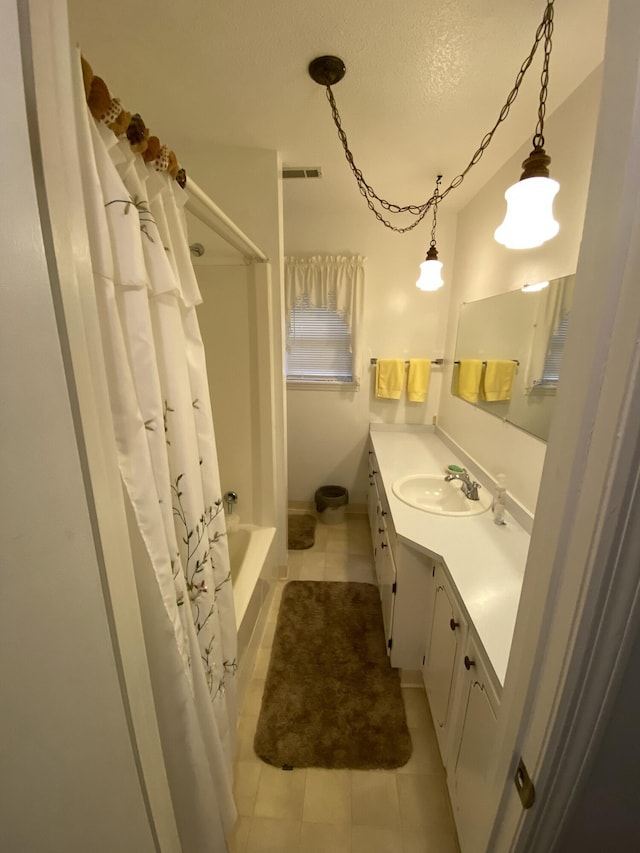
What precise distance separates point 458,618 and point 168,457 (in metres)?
1.02

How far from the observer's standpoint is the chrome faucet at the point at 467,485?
5.60 feet

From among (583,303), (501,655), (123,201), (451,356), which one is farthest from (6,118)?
(451,356)

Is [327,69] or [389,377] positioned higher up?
[327,69]

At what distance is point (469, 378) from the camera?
2127 mm

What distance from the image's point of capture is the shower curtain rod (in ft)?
3.15

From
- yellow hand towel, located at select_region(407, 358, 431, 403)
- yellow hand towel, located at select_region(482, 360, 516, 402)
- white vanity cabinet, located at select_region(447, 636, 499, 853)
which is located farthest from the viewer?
yellow hand towel, located at select_region(407, 358, 431, 403)

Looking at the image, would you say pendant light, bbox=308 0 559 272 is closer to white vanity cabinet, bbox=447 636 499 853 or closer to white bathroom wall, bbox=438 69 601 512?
white bathroom wall, bbox=438 69 601 512

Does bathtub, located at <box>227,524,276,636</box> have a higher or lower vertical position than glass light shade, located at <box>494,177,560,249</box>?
lower

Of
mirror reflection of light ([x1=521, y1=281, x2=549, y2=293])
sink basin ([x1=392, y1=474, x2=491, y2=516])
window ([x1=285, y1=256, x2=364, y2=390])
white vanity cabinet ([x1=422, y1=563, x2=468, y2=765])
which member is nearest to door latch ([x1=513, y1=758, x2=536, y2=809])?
white vanity cabinet ([x1=422, y1=563, x2=468, y2=765])

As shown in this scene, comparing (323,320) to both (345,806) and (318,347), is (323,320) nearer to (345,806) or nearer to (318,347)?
(318,347)

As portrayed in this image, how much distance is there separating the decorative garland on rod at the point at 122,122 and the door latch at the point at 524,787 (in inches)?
51.3

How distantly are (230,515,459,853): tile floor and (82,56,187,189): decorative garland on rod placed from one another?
1.99m

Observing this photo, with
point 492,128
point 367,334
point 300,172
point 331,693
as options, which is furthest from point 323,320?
point 331,693

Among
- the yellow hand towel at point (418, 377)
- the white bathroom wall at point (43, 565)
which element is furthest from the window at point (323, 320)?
the white bathroom wall at point (43, 565)
